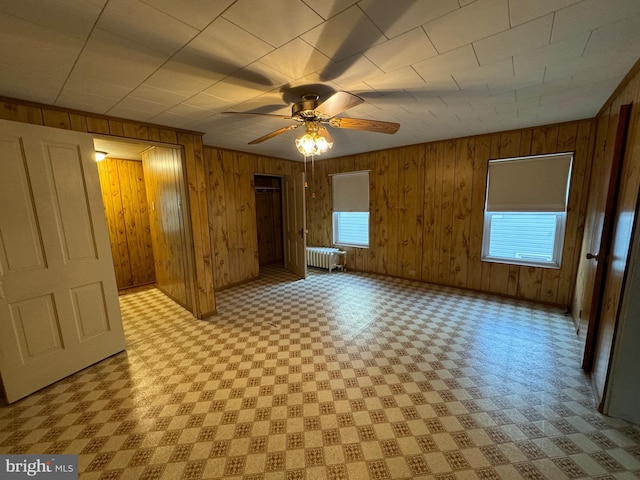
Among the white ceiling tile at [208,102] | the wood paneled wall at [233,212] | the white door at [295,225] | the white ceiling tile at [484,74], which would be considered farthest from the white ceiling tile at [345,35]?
the wood paneled wall at [233,212]

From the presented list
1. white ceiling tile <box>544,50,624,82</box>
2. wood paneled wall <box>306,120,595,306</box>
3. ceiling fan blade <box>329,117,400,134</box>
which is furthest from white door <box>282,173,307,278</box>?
white ceiling tile <box>544,50,624,82</box>

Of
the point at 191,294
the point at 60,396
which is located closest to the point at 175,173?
the point at 191,294

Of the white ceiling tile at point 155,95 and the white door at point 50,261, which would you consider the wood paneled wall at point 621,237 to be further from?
the white door at point 50,261

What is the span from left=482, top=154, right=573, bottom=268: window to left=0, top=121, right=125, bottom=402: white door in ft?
16.8

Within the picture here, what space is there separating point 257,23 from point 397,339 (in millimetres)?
2955

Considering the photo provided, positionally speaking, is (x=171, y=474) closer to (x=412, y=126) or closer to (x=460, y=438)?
(x=460, y=438)

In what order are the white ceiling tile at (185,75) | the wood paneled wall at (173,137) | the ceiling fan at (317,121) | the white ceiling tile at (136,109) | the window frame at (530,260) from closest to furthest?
the white ceiling tile at (185,75), the ceiling fan at (317,121), the wood paneled wall at (173,137), the white ceiling tile at (136,109), the window frame at (530,260)

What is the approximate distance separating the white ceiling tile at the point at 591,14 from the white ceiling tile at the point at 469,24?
0.27 meters

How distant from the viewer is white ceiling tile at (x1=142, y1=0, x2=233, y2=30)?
3.72 feet

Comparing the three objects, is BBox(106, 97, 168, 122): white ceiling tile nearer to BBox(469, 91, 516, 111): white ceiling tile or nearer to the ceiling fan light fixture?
the ceiling fan light fixture

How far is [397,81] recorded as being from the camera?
1.96 metres

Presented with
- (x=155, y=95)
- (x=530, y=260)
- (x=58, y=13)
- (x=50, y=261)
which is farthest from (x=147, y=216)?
(x=530, y=260)

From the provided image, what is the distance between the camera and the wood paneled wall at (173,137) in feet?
6.97

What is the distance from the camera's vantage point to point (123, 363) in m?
2.48
